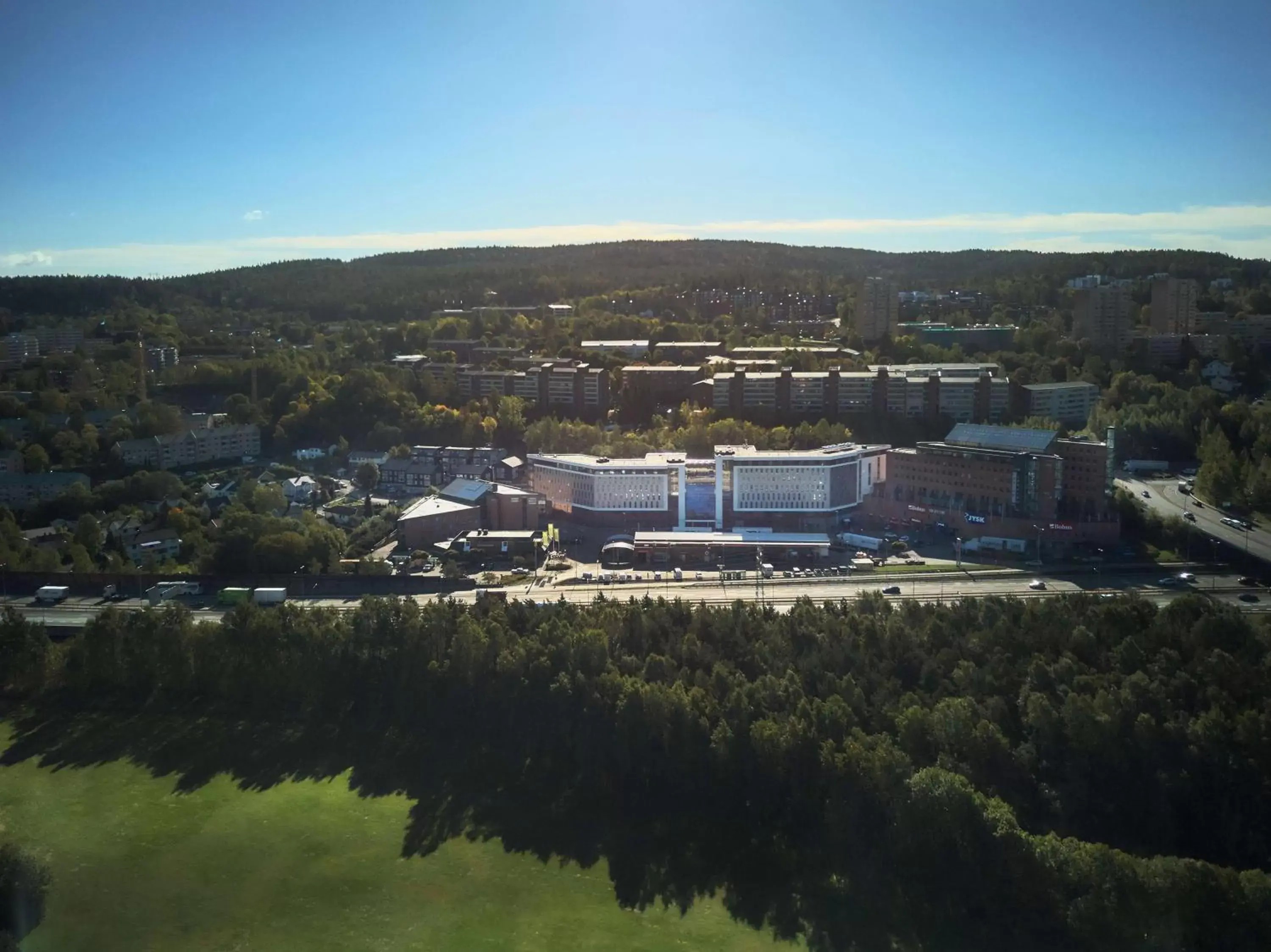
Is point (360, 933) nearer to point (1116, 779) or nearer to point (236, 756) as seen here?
point (236, 756)

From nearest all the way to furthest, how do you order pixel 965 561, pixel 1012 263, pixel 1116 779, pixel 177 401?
pixel 1116 779 → pixel 965 561 → pixel 177 401 → pixel 1012 263

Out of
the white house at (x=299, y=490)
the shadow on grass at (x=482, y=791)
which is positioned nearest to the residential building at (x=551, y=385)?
the white house at (x=299, y=490)

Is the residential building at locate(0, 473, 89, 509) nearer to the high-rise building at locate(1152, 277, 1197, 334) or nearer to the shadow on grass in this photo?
the shadow on grass

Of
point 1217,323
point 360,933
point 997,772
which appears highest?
point 1217,323

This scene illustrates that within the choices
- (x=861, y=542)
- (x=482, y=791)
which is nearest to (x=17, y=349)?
(x=861, y=542)

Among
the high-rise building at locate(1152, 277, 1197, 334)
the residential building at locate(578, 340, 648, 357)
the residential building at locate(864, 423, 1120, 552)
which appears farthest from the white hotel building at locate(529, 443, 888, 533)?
the high-rise building at locate(1152, 277, 1197, 334)

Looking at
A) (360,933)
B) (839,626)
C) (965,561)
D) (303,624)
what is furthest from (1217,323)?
(360,933)

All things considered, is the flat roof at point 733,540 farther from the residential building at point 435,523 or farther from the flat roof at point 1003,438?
the flat roof at point 1003,438

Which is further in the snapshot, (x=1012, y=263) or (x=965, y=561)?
(x=1012, y=263)
